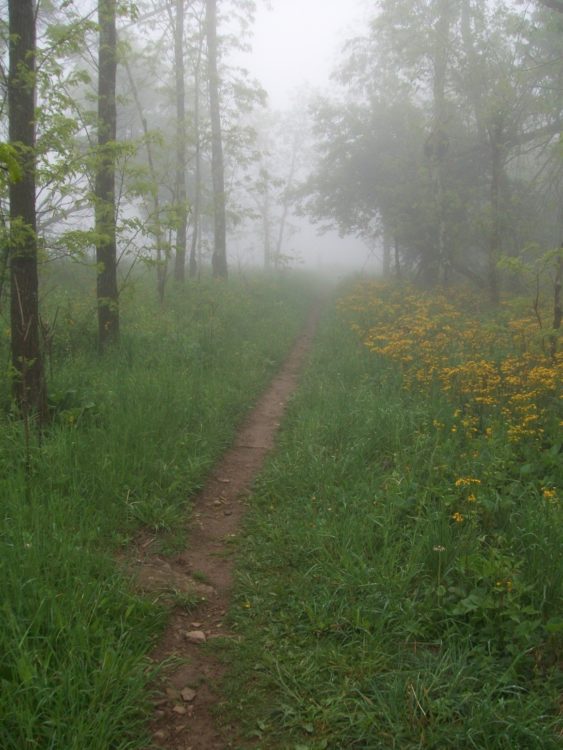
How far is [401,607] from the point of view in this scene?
3135 mm

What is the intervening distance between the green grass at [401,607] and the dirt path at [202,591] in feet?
0.40

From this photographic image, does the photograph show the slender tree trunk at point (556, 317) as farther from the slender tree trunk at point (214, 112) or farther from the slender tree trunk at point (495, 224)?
the slender tree trunk at point (214, 112)

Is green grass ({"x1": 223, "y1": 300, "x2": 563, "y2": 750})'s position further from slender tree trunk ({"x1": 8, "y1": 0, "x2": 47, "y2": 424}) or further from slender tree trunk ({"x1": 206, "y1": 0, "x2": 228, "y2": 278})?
slender tree trunk ({"x1": 206, "y1": 0, "x2": 228, "y2": 278})

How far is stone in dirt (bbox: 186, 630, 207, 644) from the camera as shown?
10.1 feet

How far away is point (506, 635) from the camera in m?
2.87

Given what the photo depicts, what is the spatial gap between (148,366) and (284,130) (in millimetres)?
29696

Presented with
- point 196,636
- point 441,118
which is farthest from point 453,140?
point 196,636

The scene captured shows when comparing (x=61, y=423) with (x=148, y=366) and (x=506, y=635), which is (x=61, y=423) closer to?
(x=148, y=366)


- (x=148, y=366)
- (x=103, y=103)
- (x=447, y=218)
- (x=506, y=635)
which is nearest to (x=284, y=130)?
(x=447, y=218)

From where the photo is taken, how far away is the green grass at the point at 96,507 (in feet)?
7.75

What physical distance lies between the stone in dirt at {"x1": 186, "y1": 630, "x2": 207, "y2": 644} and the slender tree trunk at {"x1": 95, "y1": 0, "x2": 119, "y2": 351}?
541cm

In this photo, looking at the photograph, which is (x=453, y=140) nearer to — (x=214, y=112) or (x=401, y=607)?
(x=214, y=112)

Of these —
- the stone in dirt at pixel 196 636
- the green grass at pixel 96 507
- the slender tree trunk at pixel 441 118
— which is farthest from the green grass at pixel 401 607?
the slender tree trunk at pixel 441 118

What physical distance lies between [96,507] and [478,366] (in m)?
4.70
